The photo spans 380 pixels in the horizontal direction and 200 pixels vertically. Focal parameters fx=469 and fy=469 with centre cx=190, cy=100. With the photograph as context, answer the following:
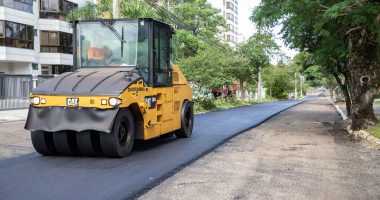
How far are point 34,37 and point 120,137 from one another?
3348 cm

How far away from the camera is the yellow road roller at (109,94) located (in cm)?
884

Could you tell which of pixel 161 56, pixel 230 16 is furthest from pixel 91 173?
pixel 230 16

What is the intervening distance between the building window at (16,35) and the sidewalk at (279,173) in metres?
28.2

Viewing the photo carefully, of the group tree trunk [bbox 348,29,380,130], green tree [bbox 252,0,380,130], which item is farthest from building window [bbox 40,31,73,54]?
tree trunk [bbox 348,29,380,130]

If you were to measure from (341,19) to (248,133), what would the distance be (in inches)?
174

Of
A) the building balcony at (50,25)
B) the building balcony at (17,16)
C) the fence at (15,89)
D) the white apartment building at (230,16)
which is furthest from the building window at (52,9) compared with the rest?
the white apartment building at (230,16)

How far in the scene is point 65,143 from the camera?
9.19 metres

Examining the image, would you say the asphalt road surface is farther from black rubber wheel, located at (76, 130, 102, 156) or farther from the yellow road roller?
the yellow road roller

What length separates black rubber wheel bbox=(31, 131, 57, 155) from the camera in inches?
367

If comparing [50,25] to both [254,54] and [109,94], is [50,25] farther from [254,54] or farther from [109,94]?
[109,94]

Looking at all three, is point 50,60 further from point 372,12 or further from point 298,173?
point 298,173

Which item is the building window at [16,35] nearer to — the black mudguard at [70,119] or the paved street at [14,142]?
the paved street at [14,142]

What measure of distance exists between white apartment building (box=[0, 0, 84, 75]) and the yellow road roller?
27.4m

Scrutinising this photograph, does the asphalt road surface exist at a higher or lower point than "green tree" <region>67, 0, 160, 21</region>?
lower
